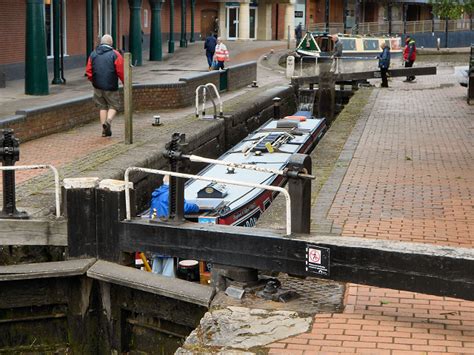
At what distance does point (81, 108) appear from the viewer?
57.0 feet

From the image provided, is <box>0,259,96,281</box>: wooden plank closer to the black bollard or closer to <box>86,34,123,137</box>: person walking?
the black bollard

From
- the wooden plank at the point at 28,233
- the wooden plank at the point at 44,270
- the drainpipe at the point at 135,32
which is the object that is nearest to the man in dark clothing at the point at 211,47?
the drainpipe at the point at 135,32

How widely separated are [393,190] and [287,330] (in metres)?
5.00

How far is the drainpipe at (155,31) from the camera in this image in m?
35.7

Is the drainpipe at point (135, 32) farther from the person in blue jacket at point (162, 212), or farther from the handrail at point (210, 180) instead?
the handrail at point (210, 180)

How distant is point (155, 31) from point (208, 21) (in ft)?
67.9

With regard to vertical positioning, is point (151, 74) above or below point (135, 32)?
below

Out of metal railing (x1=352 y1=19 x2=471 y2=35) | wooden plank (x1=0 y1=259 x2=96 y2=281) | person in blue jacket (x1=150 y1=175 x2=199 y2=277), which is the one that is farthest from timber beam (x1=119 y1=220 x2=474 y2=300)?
metal railing (x1=352 y1=19 x2=471 y2=35)

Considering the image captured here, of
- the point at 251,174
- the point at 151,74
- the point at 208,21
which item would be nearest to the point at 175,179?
the point at 251,174

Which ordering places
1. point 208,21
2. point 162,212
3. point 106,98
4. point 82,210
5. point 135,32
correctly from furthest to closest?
point 208,21 → point 135,32 → point 106,98 → point 162,212 → point 82,210

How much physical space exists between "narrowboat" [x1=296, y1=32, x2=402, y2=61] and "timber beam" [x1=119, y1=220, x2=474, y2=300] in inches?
1493

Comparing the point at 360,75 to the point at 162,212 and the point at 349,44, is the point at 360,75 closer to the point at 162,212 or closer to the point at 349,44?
the point at 349,44

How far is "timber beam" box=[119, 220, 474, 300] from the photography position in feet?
22.9

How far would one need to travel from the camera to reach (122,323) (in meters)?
8.89
